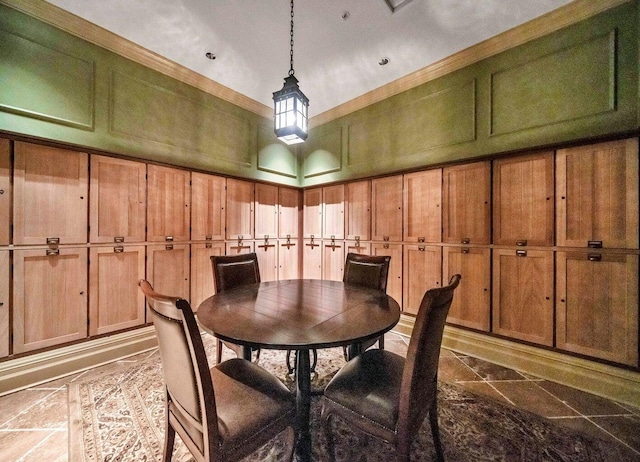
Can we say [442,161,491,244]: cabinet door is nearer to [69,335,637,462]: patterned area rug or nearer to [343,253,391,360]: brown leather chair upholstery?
[343,253,391,360]: brown leather chair upholstery

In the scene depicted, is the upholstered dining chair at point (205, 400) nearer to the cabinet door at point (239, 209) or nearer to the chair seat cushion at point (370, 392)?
the chair seat cushion at point (370, 392)

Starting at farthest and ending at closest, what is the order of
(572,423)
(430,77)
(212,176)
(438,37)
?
(212,176), (430,77), (438,37), (572,423)

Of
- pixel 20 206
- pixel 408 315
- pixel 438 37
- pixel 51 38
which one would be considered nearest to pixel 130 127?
pixel 51 38

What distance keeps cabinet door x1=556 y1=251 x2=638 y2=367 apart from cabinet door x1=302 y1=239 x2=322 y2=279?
292 cm

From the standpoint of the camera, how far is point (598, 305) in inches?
81.7

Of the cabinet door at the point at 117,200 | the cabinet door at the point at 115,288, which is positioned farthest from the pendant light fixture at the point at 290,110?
the cabinet door at the point at 115,288

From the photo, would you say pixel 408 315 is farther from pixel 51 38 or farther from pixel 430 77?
pixel 51 38

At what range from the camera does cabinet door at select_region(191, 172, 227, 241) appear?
318cm

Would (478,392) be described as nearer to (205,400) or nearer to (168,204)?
(205,400)

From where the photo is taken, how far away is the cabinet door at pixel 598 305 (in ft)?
6.41

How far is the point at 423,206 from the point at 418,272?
0.81 meters

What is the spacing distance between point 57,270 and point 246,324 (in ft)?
7.21

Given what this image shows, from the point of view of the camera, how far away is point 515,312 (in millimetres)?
2453

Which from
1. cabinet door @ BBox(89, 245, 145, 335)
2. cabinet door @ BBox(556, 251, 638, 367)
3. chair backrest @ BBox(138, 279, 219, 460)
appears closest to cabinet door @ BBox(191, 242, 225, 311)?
cabinet door @ BBox(89, 245, 145, 335)
